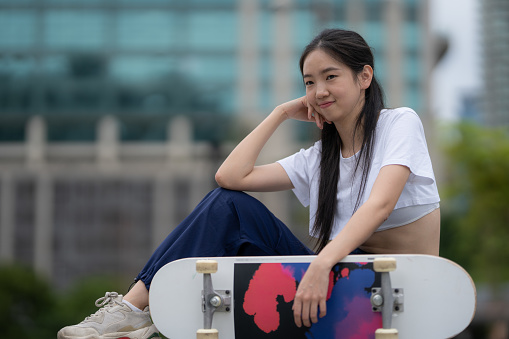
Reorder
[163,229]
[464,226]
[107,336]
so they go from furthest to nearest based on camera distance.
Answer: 1. [163,229]
2. [464,226]
3. [107,336]

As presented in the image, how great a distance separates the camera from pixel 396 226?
9.55 ft

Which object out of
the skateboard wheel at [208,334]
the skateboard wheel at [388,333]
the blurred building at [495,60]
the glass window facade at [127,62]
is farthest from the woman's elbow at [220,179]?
the blurred building at [495,60]

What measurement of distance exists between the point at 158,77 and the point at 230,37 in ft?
15.4

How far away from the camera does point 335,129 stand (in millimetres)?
3176

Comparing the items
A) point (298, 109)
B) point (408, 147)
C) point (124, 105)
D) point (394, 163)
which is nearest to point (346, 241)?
point (394, 163)

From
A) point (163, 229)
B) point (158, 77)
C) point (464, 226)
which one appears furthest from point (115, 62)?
point (464, 226)

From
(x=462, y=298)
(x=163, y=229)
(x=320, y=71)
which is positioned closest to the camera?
(x=462, y=298)

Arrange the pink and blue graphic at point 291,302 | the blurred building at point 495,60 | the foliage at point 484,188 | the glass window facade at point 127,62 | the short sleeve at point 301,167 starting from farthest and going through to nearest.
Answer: the blurred building at point 495,60, the glass window facade at point 127,62, the foliage at point 484,188, the short sleeve at point 301,167, the pink and blue graphic at point 291,302

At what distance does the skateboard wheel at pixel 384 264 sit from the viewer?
2.33 m

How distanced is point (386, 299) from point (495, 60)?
112512 mm

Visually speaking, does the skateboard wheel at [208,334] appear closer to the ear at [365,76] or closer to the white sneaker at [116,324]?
the white sneaker at [116,324]

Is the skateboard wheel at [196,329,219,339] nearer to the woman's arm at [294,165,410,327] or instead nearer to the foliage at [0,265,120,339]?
the woman's arm at [294,165,410,327]

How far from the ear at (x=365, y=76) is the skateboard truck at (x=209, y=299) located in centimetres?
104

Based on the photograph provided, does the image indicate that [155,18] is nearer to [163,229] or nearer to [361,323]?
[163,229]
